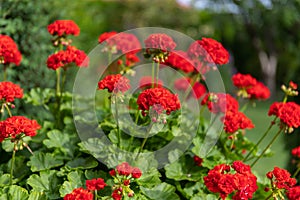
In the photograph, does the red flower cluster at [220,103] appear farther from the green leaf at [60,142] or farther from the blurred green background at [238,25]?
the blurred green background at [238,25]

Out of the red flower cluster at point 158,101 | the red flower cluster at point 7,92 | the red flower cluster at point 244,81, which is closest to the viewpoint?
the red flower cluster at point 158,101

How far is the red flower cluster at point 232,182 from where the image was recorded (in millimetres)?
1856

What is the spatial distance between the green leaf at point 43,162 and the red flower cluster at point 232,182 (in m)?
0.86

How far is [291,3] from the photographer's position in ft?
35.4

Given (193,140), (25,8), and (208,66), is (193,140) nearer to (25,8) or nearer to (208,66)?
(208,66)

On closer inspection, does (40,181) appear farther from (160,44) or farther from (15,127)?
(160,44)

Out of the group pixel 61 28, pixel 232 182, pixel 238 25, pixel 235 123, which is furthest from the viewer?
pixel 238 25

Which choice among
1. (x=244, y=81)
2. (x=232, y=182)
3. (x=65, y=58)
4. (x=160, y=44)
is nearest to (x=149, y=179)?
(x=232, y=182)

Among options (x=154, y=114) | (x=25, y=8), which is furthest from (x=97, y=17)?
(x=154, y=114)

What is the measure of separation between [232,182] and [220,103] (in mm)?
823

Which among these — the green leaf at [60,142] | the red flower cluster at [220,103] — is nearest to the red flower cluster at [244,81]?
the red flower cluster at [220,103]

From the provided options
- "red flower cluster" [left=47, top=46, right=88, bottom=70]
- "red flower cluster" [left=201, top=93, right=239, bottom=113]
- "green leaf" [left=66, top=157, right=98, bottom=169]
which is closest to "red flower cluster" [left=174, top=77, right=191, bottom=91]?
"red flower cluster" [left=201, top=93, right=239, bottom=113]

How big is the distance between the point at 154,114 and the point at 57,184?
65 cm

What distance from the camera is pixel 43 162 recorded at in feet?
7.89
